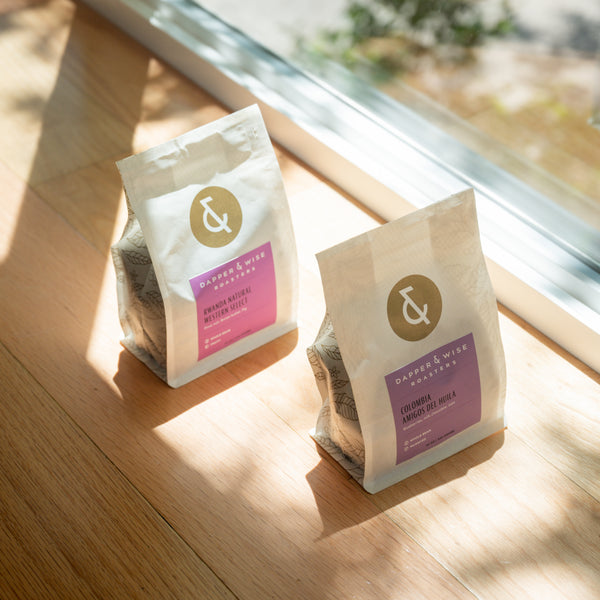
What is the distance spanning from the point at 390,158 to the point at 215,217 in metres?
0.65

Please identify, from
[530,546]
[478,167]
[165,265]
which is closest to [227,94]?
[478,167]

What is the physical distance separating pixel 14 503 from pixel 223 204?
0.51 m

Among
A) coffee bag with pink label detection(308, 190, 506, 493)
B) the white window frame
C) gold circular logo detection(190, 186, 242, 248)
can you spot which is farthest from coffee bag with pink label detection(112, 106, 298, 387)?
the white window frame

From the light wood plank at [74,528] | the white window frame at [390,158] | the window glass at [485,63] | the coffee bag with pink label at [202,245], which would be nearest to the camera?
the light wood plank at [74,528]

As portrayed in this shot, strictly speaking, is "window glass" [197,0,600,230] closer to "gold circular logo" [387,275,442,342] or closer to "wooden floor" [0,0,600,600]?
"wooden floor" [0,0,600,600]

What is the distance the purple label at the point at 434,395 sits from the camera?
1.12 m

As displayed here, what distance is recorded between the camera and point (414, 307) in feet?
3.63

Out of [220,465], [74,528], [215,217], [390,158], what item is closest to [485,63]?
[390,158]

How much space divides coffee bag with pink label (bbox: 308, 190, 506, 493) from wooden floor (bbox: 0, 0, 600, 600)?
0.07 m

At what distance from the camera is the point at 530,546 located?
1115mm

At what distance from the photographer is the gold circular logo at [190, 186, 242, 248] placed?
1.22 meters

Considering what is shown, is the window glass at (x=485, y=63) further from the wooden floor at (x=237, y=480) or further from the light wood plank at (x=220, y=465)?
the light wood plank at (x=220, y=465)

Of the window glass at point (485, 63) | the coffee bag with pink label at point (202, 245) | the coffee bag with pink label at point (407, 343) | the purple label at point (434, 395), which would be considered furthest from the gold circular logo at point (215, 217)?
the window glass at point (485, 63)

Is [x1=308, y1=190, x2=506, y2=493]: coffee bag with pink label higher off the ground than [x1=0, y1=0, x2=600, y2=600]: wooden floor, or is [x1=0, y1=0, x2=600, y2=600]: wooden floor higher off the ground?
[x1=308, y1=190, x2=506, y2=493]: coffee bag with pink label
